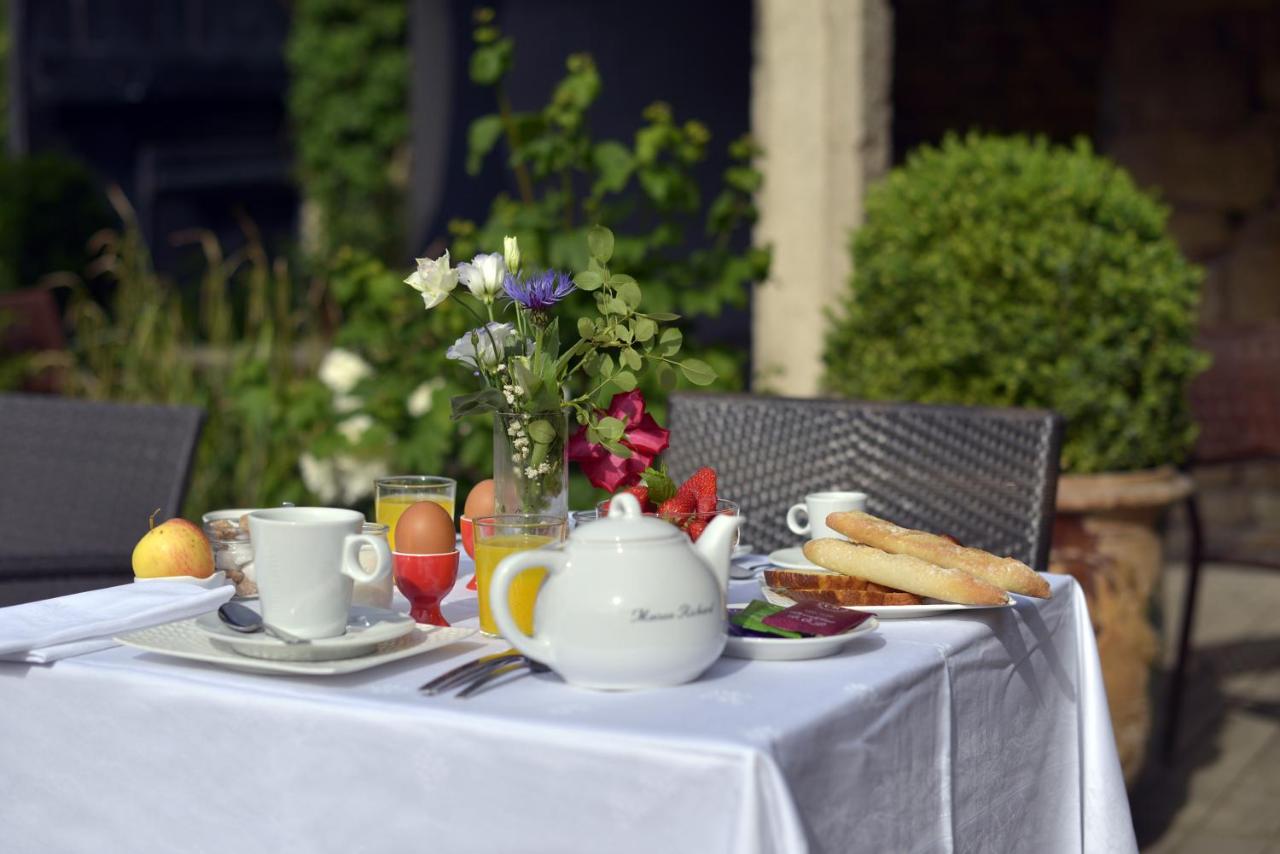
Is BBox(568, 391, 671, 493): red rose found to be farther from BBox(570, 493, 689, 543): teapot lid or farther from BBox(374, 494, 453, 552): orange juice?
BBox(570, 493, 689, 543): teapot lid

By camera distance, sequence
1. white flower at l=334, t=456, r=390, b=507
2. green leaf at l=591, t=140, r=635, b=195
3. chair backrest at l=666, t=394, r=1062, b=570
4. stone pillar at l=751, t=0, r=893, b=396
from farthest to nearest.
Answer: stone pillar at l=751, t=0, r=893, b=396 → white flower at l=334, t=456, r=390, b=507 → green leaf at l=591, t=140, r=635, b=195 → chair backrest at l=666, t=394, r=1062, b=570

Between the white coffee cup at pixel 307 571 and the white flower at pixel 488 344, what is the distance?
27 centimetres

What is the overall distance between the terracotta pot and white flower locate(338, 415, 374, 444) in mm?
1556

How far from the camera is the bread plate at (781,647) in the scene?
142 centimetres

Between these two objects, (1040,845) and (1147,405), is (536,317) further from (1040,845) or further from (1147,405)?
(1147,405)

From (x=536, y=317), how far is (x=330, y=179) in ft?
27.1

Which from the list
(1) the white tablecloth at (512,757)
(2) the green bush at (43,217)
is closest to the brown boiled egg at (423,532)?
(1) the white tablecloth at (512,757)

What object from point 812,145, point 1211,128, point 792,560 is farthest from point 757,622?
point 1211,128

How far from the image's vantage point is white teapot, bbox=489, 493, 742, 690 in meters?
1.29

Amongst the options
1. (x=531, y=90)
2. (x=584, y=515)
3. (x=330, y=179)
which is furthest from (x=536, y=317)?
(x=330, y=179)

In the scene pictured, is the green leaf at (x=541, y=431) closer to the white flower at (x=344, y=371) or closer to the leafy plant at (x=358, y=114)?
the white flower at (x=344, y=371)

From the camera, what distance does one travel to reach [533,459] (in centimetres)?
161

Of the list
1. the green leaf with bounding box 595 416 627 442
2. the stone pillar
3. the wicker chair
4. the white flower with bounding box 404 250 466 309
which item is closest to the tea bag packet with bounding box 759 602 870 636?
the green leaf with bounding box 595 416 627 442

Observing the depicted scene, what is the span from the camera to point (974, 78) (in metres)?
5.58
